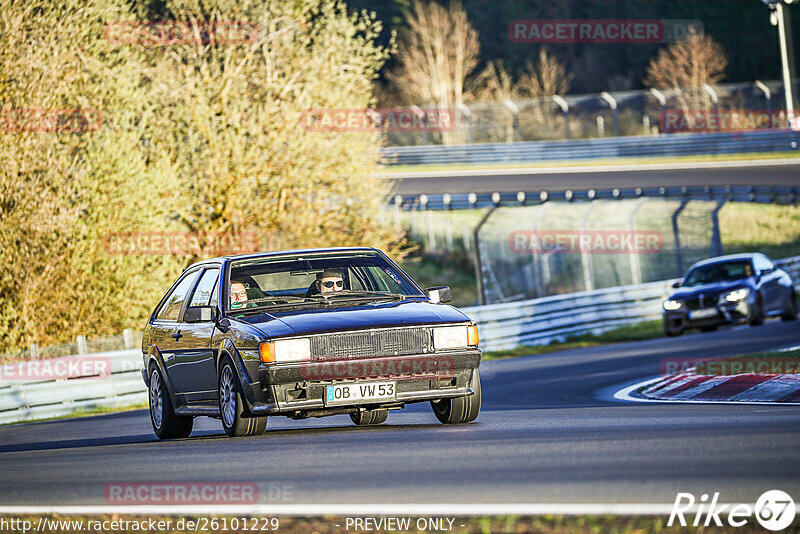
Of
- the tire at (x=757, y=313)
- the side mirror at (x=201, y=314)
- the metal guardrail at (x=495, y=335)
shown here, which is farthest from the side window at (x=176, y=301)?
the tire at (x=757, y=313)

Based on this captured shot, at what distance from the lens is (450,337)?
9.55 meters

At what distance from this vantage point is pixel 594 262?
4106 centimetres

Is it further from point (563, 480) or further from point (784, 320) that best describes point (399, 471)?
point (784, 320)

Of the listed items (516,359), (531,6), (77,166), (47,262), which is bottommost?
(516,359)

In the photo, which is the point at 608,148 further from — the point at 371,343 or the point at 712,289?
the point at 371,343

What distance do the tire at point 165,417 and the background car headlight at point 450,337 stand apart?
2700 millimetres

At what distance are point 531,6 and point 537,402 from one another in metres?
72.9

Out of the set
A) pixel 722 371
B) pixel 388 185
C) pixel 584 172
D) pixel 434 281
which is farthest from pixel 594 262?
pixel 722 371

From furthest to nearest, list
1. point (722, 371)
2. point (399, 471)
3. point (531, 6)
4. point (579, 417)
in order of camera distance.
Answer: point (531, 6)
point (722, 371)
point (579, 417)
point (399, 471)

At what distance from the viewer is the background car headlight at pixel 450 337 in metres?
9.49

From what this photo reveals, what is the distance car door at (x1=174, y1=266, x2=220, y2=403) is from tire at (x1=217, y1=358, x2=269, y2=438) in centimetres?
21

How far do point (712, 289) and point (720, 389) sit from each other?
36.4 feet

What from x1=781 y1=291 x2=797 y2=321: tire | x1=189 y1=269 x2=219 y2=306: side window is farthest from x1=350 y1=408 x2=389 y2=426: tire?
x1=781 y1=291 x2=797 y2=321: tire

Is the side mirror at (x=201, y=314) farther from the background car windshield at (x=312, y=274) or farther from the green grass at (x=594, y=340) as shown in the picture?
the green grass at (x=594, y=340)
